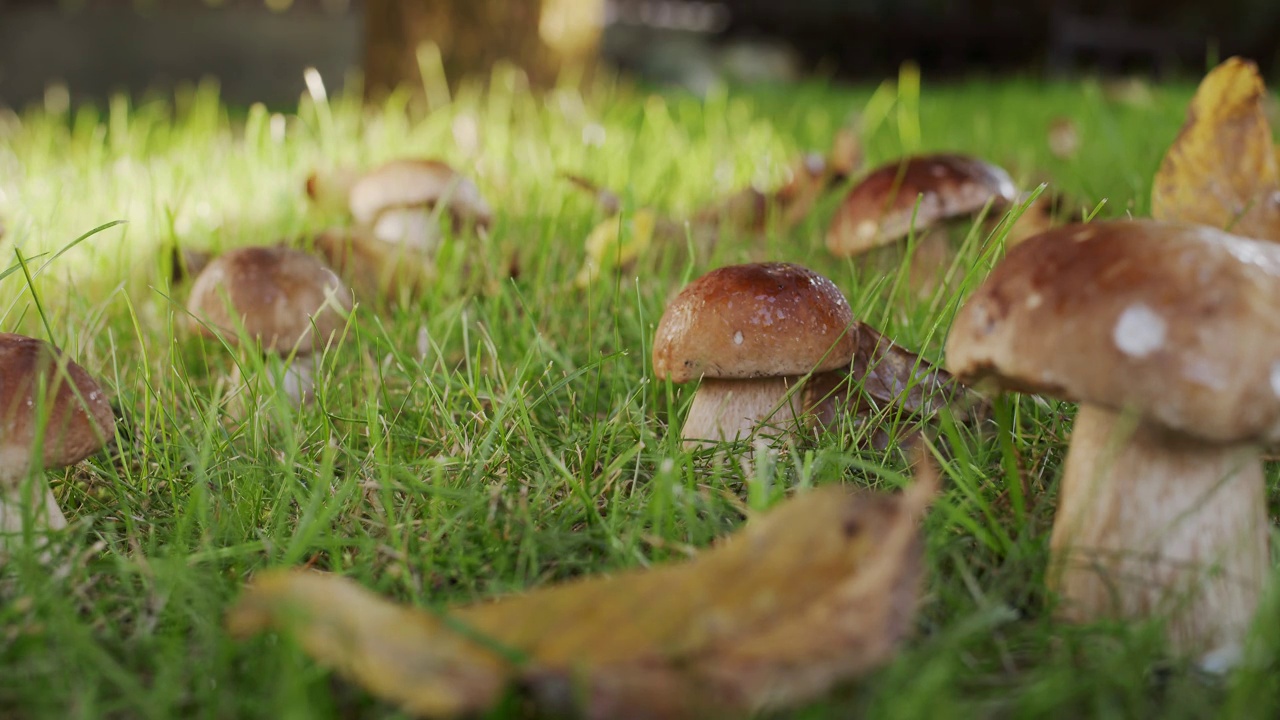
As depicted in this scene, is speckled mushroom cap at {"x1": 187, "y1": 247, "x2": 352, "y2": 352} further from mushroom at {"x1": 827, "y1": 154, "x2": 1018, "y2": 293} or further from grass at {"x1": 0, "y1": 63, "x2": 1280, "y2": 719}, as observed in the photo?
mushroom at {"x1": 827, "y1": 154, "x2": 1018, "y2": 293}

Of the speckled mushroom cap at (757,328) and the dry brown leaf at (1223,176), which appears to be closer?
the speckled mushroom cap at (757,328)

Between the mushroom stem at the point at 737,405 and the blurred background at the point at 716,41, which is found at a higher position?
the blurred background at the point at 716,41

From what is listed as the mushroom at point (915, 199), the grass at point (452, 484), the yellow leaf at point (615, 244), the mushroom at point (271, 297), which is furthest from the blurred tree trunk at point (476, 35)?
the mushroom at point (271, 297)

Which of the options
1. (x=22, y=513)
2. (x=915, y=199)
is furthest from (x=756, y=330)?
(x=22, y=513)

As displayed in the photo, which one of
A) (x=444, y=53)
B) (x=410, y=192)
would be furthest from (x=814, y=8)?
(x=410, y=192)

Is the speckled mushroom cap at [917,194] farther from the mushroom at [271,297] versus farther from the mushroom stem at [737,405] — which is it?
the mushroom at [271,297]

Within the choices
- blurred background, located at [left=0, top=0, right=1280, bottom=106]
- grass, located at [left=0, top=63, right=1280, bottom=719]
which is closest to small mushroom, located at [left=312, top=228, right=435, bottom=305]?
grass, located at [left=0, top=63, right=1280, bottom=719]
